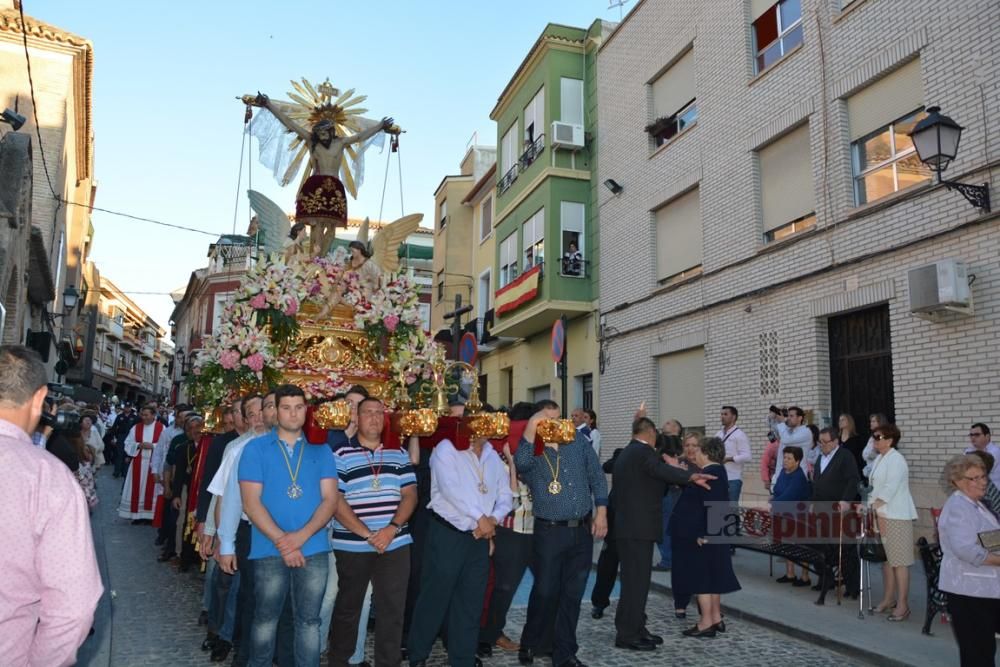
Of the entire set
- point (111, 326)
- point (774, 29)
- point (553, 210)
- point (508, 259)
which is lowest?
point (508, 259)

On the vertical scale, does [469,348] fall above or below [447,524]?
above

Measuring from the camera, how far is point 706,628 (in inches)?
263

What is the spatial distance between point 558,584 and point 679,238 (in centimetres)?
1060

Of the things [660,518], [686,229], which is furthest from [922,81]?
[660,518]

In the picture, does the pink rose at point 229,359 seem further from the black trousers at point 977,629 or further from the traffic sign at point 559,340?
the traffic sign at point 559,340

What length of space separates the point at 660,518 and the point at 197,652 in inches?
146

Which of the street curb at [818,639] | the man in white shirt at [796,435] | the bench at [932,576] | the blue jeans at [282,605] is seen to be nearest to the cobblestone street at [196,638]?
the street curb at [818,639]

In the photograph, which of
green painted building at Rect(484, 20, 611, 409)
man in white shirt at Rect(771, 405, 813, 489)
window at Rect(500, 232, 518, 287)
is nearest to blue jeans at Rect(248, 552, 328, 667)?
man in white shirt at Rect(771, 405, 813, 489)

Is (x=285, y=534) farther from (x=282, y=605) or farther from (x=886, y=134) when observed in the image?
(x=886, y=134)

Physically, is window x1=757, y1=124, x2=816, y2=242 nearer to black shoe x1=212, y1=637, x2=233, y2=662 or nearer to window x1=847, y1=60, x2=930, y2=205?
window x1=847, y1=60, x2=930, y2=205

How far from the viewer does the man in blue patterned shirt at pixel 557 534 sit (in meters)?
5.77

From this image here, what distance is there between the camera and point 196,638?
6.14m

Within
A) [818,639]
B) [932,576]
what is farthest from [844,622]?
[932,576]

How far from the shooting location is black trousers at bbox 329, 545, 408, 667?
4.79m
